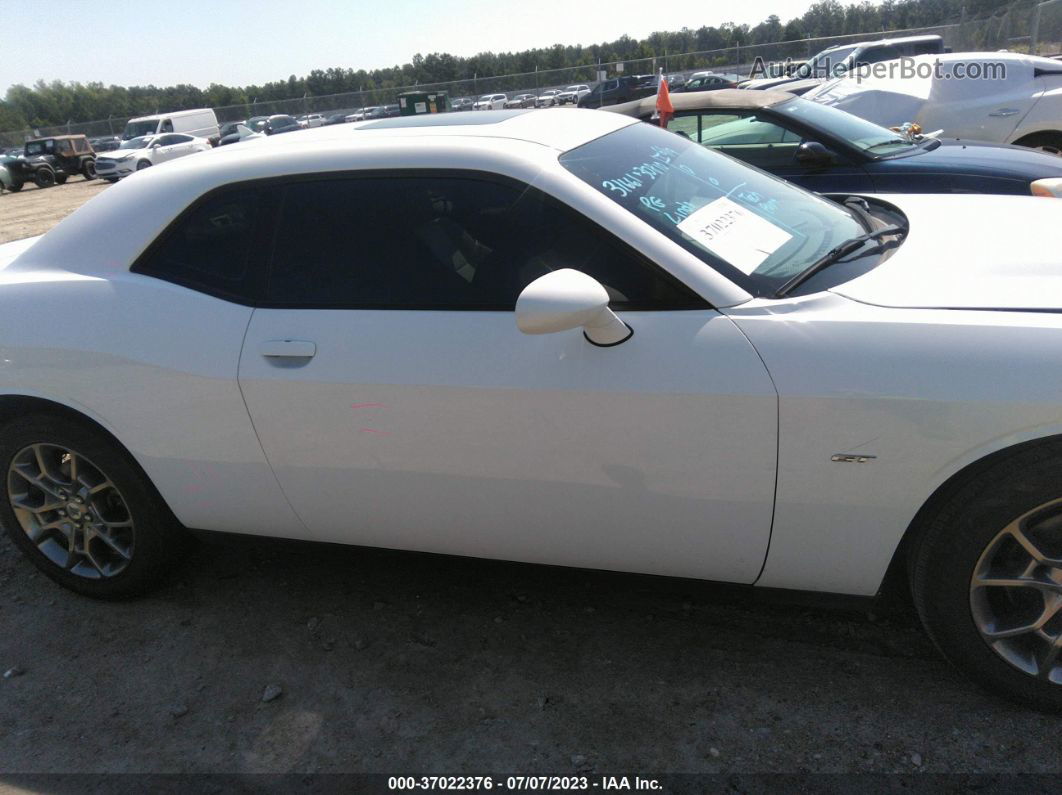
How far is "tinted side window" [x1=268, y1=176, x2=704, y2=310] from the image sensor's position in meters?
2.30

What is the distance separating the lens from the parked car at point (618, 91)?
2936 cm

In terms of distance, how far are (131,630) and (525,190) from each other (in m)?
2.21

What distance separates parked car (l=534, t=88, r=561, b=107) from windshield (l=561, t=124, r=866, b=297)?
35.9 meters

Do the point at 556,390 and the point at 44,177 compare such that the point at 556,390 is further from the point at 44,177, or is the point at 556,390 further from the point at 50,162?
the point at 50,162

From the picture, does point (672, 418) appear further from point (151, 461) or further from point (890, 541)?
point (151, 461)

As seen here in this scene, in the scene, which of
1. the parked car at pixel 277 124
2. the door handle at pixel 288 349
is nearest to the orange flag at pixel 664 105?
the door handle at pixel 288 349

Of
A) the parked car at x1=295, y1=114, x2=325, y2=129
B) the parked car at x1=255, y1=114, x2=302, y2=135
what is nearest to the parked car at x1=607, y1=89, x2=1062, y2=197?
the parked car at x1=255, y1=114, x2=302, y2=135

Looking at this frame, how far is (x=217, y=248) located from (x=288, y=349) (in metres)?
0.49

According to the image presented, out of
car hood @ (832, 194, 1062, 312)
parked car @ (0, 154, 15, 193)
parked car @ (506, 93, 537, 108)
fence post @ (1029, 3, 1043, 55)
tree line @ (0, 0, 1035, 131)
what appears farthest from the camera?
tree line @ (0, 0, 1035, 131)

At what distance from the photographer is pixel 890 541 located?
2148mm

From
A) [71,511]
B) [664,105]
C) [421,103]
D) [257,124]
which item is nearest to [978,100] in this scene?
[664,105]

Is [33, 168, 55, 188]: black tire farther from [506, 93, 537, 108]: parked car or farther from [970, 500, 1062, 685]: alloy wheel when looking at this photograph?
[970, 500, 1062, 685]: alloy wheel

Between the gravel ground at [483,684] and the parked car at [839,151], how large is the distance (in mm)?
3985

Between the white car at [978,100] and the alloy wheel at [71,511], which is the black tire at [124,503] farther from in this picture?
the white car at [978,100]
